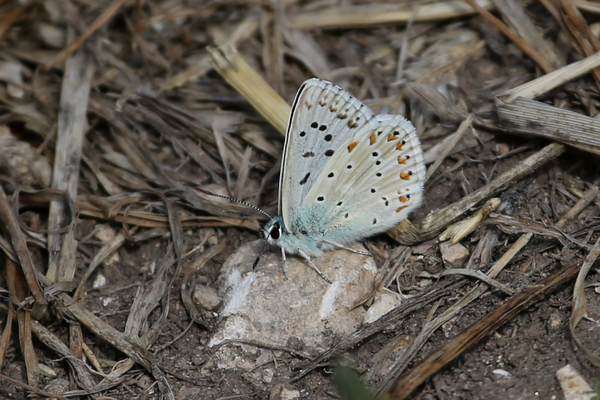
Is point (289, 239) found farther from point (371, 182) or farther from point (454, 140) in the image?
point (454, 140)

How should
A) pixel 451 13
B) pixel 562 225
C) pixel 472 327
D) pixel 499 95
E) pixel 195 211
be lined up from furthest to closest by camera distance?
pixel 451 13
pixel 195 211
pixel 499 95
pixel 562 225
pixel 472 327

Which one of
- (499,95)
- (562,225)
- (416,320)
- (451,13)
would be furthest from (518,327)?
(451,13)

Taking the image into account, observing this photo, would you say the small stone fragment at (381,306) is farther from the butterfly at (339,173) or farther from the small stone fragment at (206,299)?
the small stone fragment at (206,299)

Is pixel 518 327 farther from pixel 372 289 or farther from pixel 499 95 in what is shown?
pixel 499 95

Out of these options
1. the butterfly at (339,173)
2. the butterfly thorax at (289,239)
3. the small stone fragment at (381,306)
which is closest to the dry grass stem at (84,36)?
the butterfly at (339,173)

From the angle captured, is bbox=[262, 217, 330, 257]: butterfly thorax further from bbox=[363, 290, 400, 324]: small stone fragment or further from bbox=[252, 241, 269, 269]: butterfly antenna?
bbox=[363, 290, 400, 324]: small stone fragment

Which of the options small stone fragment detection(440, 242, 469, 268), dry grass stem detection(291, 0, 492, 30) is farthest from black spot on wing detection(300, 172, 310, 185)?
dry grass stem detection(291, 0, 492, 30)

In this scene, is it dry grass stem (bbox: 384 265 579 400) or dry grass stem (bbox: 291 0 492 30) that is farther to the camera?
dry grass stem (bbox: 291 0 492 30)
